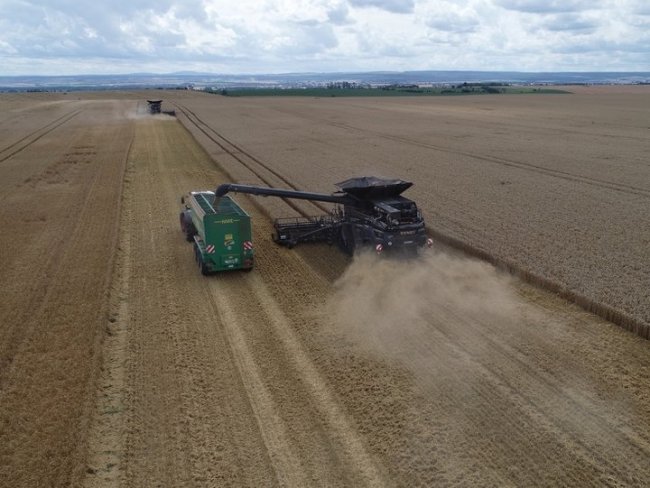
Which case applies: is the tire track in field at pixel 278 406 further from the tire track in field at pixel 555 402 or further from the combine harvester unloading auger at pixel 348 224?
the tire track in field at pixel 555 402

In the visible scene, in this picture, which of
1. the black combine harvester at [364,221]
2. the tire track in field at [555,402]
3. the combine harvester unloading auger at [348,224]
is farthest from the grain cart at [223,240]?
the tire track in field at [555,402]

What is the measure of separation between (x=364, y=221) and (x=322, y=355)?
6.38 metres

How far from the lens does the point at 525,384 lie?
10.9 metres

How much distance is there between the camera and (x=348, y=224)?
60.6 ft

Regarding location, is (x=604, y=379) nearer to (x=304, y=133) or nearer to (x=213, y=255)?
(x=213, y=255)

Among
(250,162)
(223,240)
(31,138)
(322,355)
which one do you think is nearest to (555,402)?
(322,355)

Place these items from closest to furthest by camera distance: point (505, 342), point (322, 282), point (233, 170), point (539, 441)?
point (539, 441)
point (505, 342)
point (322, 282)
point (233, 170)

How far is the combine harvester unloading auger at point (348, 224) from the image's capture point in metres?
16.3

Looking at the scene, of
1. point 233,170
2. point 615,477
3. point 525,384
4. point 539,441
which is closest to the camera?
point 615,477

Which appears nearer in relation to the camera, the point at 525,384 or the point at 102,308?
the point at 525,384

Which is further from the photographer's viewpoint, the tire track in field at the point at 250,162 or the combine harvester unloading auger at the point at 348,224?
the tire track in field at the point at 250,162

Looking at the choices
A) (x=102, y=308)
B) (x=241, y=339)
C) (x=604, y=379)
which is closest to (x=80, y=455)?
(x=241, y=339)

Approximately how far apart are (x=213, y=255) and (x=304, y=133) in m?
41.2

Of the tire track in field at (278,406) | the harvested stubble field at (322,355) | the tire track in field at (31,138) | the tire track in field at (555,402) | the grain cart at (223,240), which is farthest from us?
the tire track in field at (31,138)
